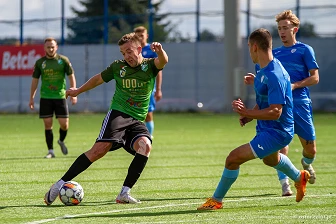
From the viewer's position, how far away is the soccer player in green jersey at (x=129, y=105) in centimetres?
941

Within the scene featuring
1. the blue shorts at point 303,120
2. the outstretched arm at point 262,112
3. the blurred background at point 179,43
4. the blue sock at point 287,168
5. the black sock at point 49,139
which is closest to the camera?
the outstretched arm at point 262,112

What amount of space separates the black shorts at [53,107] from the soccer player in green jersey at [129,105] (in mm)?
6309

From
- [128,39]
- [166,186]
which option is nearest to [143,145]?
[128,39]

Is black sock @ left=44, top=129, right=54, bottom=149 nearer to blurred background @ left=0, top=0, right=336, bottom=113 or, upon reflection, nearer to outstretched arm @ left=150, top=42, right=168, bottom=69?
outstretched arm @ left=150, top=42, right=168, bottom=69

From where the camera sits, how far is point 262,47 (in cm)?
829

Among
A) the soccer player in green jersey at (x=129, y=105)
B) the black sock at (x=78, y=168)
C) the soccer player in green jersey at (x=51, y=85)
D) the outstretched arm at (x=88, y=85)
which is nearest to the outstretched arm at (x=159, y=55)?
the soccer player in green jersey at (x=129, y=105)

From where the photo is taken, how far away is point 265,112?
8109 millimetres

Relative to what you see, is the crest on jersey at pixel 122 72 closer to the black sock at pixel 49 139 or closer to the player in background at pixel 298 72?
the player in background at pixel 298 72

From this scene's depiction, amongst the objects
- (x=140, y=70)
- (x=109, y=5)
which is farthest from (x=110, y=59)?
(x=140, y=70)

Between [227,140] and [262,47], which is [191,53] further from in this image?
[262,47]

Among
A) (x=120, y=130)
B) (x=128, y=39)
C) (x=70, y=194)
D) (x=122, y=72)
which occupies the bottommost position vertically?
(x=70, y=194)

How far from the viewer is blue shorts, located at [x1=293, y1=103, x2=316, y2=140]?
9891 millimetres

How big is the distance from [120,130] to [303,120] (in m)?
2.15

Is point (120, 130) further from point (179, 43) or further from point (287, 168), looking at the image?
point (179, 43)
